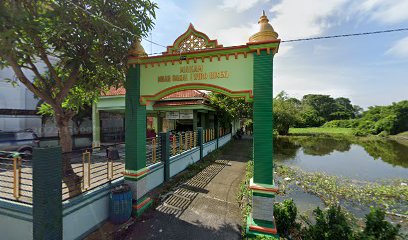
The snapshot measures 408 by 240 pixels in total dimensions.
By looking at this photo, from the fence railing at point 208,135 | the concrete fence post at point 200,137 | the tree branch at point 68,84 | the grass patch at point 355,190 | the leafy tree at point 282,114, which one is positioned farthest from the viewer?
the leafy tree at point 282,114

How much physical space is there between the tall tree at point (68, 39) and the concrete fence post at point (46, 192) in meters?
1.13

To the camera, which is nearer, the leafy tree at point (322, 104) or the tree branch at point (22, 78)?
the tree branch at point (22, 78)

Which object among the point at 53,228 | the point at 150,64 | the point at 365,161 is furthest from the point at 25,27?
the point at 365,161

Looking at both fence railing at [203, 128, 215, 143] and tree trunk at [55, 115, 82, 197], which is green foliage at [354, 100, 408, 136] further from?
tree trunk at [55, 115, 82, 197]

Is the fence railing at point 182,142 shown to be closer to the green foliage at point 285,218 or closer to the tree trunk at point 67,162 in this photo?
the tree trunk at point 67,162

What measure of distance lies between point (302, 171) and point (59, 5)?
12.5 m

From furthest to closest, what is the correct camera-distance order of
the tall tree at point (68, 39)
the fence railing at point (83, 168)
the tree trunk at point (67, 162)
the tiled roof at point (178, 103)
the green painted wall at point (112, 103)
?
the green painted wall at point (112, 103), the tiled roof at point (178, 103), the tree trunk at point (67, 162), the fence railing at point (83, 168), the tall tree at point (68, 39)

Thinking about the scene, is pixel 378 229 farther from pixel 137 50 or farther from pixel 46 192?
pixel 137 50

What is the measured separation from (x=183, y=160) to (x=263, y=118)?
19.4ft

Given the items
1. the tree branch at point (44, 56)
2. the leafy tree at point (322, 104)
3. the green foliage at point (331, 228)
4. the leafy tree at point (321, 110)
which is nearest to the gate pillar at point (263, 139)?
the green foliage at point (331, 228)

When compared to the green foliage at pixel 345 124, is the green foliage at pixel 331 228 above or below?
below

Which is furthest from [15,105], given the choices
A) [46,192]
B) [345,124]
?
[345,124]

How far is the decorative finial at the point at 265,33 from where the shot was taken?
4262 millimetres

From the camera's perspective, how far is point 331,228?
3.52 metres
